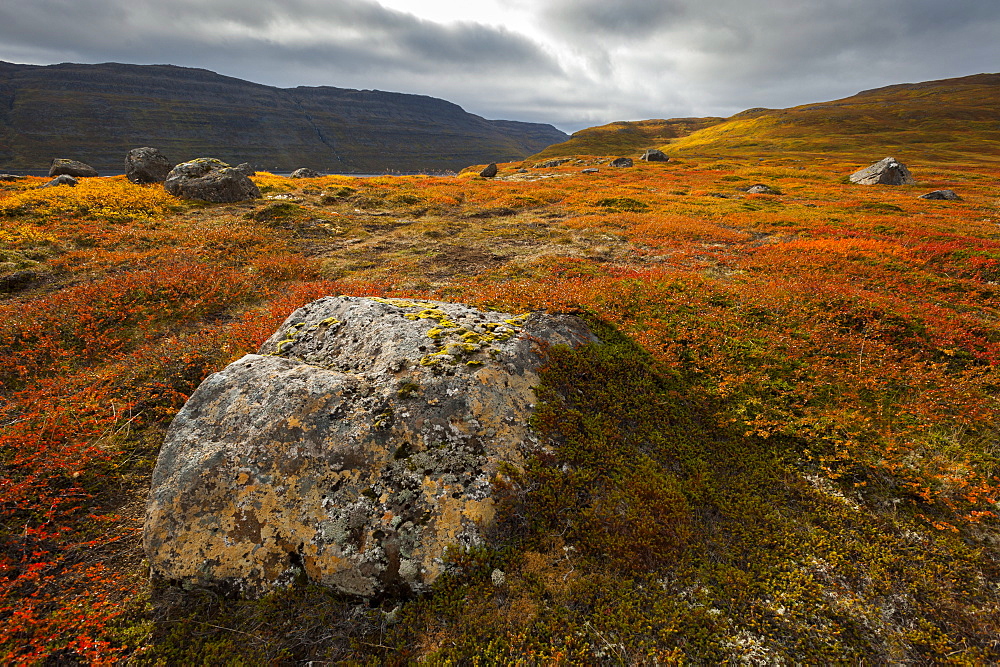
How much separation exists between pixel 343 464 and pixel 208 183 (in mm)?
34243

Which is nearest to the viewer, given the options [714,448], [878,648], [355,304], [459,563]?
[878,648]

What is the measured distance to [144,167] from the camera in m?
34.1

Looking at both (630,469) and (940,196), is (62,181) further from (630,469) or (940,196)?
(940,196)

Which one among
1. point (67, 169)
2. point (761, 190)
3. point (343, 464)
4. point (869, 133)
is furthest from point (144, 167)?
point (869, 133)

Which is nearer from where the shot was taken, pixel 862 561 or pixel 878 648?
pixel 878 648

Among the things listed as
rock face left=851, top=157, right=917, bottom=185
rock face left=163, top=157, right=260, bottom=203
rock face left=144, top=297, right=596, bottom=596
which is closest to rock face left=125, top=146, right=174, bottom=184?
rock face left=163, top=157, right=260, bottom=203

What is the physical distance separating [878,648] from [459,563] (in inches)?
203

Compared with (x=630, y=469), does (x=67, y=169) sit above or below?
above

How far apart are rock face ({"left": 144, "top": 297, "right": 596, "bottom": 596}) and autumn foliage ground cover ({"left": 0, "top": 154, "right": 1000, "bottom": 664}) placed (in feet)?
1.45

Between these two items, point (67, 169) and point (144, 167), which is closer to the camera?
point (144, 167)

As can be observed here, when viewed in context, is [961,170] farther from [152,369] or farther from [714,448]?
[152,369]

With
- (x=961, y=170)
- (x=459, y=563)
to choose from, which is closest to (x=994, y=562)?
(x=459, y=563)

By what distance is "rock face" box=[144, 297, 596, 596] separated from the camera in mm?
5199

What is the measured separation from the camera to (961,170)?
64250mm
